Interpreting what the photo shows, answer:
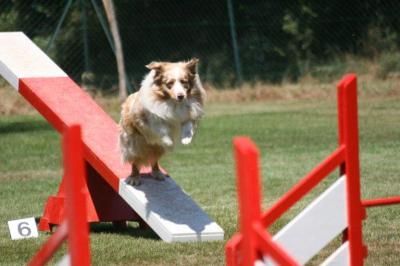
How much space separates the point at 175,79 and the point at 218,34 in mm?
13662

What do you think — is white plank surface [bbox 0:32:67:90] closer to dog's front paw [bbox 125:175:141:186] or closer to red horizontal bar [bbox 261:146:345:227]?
dog's front paw [bbox 125:175:141:186]

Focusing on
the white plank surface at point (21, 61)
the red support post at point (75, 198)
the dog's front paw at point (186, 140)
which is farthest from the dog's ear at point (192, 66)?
the red support post at point (75, 198)

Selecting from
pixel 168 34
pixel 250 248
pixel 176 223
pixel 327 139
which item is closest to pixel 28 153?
pixel 327 139

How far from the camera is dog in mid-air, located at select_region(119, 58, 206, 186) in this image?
7.16m

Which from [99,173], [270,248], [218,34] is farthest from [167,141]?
[218,34]

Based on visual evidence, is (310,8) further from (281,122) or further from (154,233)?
(154,233)

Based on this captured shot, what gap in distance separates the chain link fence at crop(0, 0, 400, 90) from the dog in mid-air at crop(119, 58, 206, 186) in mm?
11362

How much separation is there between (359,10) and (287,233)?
17.1 meters

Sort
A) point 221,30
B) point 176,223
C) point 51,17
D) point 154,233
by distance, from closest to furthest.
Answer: point 176,223, point 154,233, point 51,17, point 221,30

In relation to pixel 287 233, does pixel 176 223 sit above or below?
below

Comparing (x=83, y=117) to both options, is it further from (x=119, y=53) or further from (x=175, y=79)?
(x=119, y=53)

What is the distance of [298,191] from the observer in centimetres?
439

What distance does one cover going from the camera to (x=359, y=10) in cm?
2123

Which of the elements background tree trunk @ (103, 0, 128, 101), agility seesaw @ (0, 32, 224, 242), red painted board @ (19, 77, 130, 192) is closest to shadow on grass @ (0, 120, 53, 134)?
background tree trunk @ (103, 0, 128, 101)
